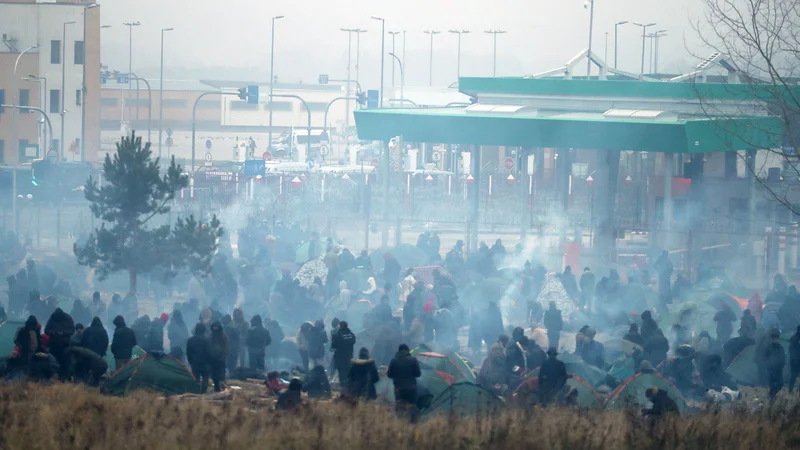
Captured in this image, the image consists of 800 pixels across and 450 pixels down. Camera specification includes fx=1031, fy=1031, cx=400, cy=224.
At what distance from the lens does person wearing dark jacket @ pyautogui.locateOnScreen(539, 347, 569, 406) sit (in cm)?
1268

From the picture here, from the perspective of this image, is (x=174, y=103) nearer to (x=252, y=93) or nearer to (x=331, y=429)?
(x=252, y=93)

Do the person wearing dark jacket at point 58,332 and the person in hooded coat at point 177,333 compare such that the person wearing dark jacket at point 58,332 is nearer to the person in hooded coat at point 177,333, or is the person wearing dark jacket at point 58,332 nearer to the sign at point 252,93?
the person in hooded coat at point 177,333

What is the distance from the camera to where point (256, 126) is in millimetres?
91938

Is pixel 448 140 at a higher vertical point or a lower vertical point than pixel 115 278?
higher

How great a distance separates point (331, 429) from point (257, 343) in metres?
4.91

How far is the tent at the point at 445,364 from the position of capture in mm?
13633

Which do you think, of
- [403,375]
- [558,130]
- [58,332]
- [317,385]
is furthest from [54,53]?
[403,375]

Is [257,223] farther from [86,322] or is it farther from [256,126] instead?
[256,126]

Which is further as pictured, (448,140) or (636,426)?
(448,140)

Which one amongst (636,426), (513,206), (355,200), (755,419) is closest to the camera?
(636,426)

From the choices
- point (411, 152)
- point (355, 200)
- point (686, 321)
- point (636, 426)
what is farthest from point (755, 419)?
point (411, 152)

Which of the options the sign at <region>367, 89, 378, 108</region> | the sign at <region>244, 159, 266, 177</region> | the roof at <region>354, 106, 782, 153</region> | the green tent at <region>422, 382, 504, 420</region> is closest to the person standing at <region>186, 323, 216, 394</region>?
the green tent at <region>422, 382, 504, 420</region>

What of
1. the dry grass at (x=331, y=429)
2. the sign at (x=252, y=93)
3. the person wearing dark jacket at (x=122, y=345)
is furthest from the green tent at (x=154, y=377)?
the sign at (x=252, y=93)

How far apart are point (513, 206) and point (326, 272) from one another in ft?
53.2
